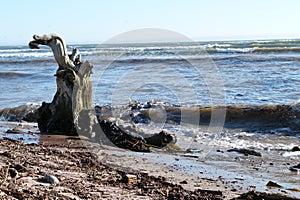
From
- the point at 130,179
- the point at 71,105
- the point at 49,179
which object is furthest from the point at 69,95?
the point at 49,179

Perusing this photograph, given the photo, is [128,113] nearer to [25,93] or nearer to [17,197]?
[25,93]

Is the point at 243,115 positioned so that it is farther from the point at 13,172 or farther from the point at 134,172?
the point at 13,172

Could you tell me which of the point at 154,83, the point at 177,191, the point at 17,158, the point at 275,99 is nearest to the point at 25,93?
the point at 154,83

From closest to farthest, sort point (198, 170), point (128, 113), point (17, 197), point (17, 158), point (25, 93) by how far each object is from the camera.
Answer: point (17, 197), point (17, 158), point (198, 170), point (128, 113), point (25, 93)

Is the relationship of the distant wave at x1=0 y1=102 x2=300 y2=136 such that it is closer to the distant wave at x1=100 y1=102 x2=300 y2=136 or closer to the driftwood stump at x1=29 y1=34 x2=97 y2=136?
the distant wave at x1=100 y1=102 x2=300 y2=136

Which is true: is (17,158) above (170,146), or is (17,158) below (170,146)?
above

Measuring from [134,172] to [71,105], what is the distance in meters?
3.16

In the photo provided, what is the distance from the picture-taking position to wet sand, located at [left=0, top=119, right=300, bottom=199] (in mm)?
3904

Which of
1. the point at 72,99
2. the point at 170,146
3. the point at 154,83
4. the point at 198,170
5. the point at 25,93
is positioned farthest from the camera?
the point at 154,83

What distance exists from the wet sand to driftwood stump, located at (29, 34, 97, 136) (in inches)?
21.0

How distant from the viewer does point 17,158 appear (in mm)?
4816

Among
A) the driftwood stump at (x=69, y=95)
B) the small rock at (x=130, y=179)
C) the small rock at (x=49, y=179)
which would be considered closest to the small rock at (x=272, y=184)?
the small rock at (x=130, y=179)

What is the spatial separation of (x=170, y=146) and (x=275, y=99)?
6.44m

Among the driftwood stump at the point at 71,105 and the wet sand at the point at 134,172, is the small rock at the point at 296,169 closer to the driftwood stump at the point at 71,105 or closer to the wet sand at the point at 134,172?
the wet sand at the point at 134,172
